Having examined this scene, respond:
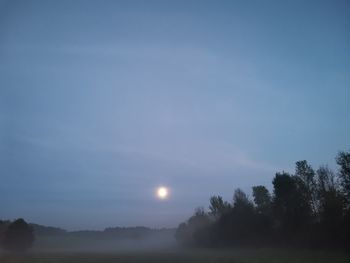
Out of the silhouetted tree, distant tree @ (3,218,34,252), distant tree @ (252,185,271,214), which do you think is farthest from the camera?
distant tree @ (3,218,34,252)

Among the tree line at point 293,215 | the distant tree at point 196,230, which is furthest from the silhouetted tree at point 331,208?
the distant tree at point 196,230

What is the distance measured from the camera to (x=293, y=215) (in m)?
63.6

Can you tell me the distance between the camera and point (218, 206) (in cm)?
11044

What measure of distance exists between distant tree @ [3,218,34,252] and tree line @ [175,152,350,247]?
45176 mm

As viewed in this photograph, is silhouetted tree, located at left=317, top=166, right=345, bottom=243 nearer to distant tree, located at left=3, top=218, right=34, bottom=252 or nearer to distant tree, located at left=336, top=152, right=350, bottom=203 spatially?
distant tree, located at left=336, top=152, right=350, bottom=203

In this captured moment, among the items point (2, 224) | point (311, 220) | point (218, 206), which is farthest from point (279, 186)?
point (2, 224)

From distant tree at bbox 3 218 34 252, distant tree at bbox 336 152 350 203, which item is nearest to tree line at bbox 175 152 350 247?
distant tree at bbox 336 152 350 203

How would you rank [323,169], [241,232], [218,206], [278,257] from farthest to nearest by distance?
[218,206], [241,232], [323,169], [278,257]

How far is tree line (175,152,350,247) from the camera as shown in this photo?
52388mm

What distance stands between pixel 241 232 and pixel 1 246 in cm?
6249

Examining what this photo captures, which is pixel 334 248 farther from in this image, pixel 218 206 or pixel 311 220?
pixel 218 206

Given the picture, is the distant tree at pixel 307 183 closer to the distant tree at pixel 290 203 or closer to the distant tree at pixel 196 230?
the distant tree at pixel 290 203

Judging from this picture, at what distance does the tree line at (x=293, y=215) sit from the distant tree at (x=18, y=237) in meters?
45.2

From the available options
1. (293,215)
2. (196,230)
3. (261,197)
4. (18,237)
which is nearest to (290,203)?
(293,215)
